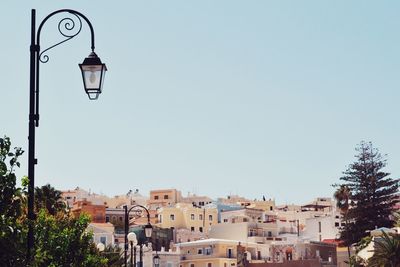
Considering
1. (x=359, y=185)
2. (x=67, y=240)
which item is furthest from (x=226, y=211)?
(x=67, y=240)

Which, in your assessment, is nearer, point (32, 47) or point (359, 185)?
point (32, 47)

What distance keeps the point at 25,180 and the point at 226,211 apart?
354 feet

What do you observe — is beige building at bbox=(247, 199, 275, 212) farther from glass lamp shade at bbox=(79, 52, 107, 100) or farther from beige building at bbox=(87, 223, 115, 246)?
glass lamp shade at bbox=(79, 52, 107, 100)

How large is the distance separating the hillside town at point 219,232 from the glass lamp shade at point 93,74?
225 feet

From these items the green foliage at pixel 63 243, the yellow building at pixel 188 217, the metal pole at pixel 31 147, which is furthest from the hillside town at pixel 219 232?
the metal pole at pixel 31 147

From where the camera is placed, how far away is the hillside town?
9438cm

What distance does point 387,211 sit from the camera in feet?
280

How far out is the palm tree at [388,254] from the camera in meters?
57.5

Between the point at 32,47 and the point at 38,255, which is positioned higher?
the point at 32,47

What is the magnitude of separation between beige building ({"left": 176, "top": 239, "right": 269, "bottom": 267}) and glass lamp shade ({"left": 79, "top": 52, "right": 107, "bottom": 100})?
276 ft

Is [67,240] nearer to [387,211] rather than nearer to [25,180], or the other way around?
[25,180]

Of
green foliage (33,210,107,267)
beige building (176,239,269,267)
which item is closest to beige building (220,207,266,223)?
beige building (176,239,269,267)

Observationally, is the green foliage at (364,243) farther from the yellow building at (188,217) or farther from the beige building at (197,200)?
the beige building at (197,200)

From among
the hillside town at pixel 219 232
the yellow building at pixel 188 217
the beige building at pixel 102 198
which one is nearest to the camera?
the hillside town at pixel 219 232
